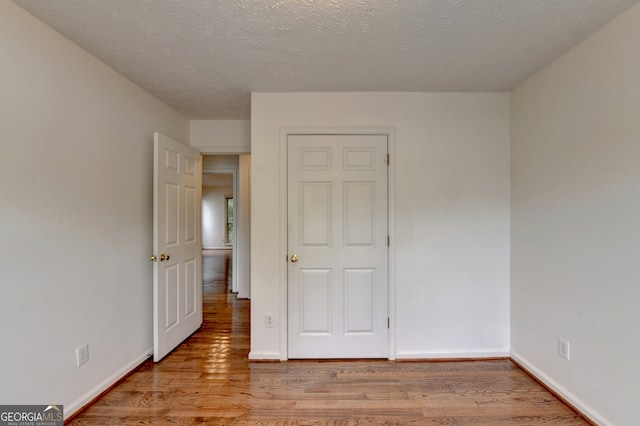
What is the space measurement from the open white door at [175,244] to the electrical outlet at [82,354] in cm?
56

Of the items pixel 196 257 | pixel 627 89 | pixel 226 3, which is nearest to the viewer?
pixel 226 3

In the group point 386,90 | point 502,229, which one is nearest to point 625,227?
point 502,229

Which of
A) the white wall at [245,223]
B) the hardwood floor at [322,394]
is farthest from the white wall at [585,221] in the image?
the white wall at [245,223]

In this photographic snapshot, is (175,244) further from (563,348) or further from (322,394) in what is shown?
(563,348)

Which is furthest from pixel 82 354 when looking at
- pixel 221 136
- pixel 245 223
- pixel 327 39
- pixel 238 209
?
pixel 238 209

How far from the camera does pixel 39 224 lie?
1.63 m

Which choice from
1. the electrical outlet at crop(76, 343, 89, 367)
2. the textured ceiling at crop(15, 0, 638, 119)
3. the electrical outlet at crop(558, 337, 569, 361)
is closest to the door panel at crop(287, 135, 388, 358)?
the textured ceiling at crop(15, 0, 638, 119)

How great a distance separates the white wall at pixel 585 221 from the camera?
62.2 inches

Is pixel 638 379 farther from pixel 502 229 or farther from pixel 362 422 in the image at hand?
pixel 362 422

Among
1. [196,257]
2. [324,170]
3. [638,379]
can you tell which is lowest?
[638,379]

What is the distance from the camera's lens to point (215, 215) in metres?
10.5

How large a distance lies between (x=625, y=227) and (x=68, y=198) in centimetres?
323

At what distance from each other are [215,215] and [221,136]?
775 cm

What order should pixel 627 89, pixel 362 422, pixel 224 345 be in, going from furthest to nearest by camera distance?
1. pixel 224 345
2. pixel 362 422
3. pixel 627 89
